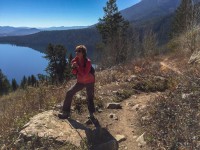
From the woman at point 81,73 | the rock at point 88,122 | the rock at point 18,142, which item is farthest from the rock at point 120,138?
the rock at point 18,142

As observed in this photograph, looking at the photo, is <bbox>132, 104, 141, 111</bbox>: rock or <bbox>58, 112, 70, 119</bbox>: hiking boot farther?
<bbox>132, 104, 141, 111</bbox>: rock

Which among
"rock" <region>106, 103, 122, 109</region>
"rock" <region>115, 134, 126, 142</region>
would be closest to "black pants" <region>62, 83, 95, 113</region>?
"rock" <region>106, 103, 122, 109</region>

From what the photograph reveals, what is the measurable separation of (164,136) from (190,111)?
0.77 m

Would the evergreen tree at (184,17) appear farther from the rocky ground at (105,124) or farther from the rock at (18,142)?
the rock at (18,142)

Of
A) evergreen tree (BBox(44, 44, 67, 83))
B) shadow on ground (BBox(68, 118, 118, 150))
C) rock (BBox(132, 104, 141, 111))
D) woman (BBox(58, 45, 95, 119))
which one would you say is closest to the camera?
shadow on ground (BBox(68, 118, 118, 150))

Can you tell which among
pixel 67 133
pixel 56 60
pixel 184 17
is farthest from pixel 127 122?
pixel 56 60

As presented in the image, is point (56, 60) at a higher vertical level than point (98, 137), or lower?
lower

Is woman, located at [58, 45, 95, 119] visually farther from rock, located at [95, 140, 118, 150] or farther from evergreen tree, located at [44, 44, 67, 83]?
evergreen tree, located at [44, 44, 67, 83]

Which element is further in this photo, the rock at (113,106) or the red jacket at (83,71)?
the rock at (113,106)

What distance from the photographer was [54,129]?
5.71 metres

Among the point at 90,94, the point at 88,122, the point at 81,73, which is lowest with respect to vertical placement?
the point at 88,122

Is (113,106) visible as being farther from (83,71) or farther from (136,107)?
(83,71)

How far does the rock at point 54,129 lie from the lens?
540 cm

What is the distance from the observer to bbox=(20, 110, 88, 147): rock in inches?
213
